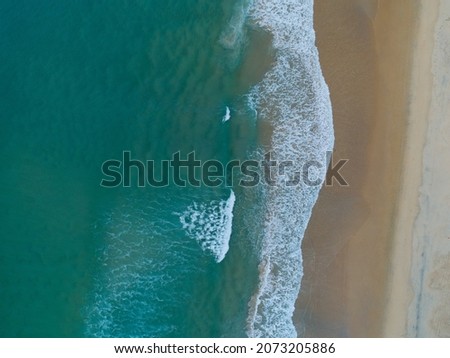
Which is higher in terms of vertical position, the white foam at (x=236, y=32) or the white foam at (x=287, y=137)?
the white foam at (x=236, y=32)

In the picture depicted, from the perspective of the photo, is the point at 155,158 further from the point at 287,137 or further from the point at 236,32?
the point at 236,32

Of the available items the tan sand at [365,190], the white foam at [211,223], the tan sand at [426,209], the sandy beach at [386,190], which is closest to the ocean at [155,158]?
the white foam at [211,223]

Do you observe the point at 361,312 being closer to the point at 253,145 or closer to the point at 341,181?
the point at 341,181

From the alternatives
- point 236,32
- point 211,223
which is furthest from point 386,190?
point 236,32

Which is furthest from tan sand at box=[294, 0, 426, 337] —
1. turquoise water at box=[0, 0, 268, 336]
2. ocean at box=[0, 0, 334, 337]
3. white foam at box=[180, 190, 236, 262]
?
white foam at box=[180, 190, 236, 262]

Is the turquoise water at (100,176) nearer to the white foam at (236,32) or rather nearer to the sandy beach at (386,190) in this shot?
the white foam at (236,32)

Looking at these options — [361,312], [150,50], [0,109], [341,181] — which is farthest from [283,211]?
[0,109]
